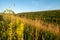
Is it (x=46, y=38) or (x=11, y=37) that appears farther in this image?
(x=46, y=38)

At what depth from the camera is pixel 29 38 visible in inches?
329

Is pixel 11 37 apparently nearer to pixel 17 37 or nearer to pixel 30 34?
pixel 17 37

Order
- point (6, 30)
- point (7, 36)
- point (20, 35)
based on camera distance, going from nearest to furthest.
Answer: point (20, 35), point (7, 36), point (6, 30)

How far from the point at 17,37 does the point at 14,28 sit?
25.5 inches

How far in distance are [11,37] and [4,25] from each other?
188 cm

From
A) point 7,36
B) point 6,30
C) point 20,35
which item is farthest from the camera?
point 6,30

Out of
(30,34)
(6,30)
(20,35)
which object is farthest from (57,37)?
(6,30)

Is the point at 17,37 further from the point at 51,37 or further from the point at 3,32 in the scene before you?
the point at 51,37

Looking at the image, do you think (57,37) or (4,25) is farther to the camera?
(4,25)

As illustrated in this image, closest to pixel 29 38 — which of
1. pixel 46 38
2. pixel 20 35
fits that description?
pixel 20 35

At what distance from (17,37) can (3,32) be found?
1.04m

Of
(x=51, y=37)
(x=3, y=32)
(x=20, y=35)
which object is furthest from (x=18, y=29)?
(x=51, y=37)

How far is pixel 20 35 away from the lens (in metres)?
8.20

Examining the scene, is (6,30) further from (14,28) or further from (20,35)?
(20,35)
